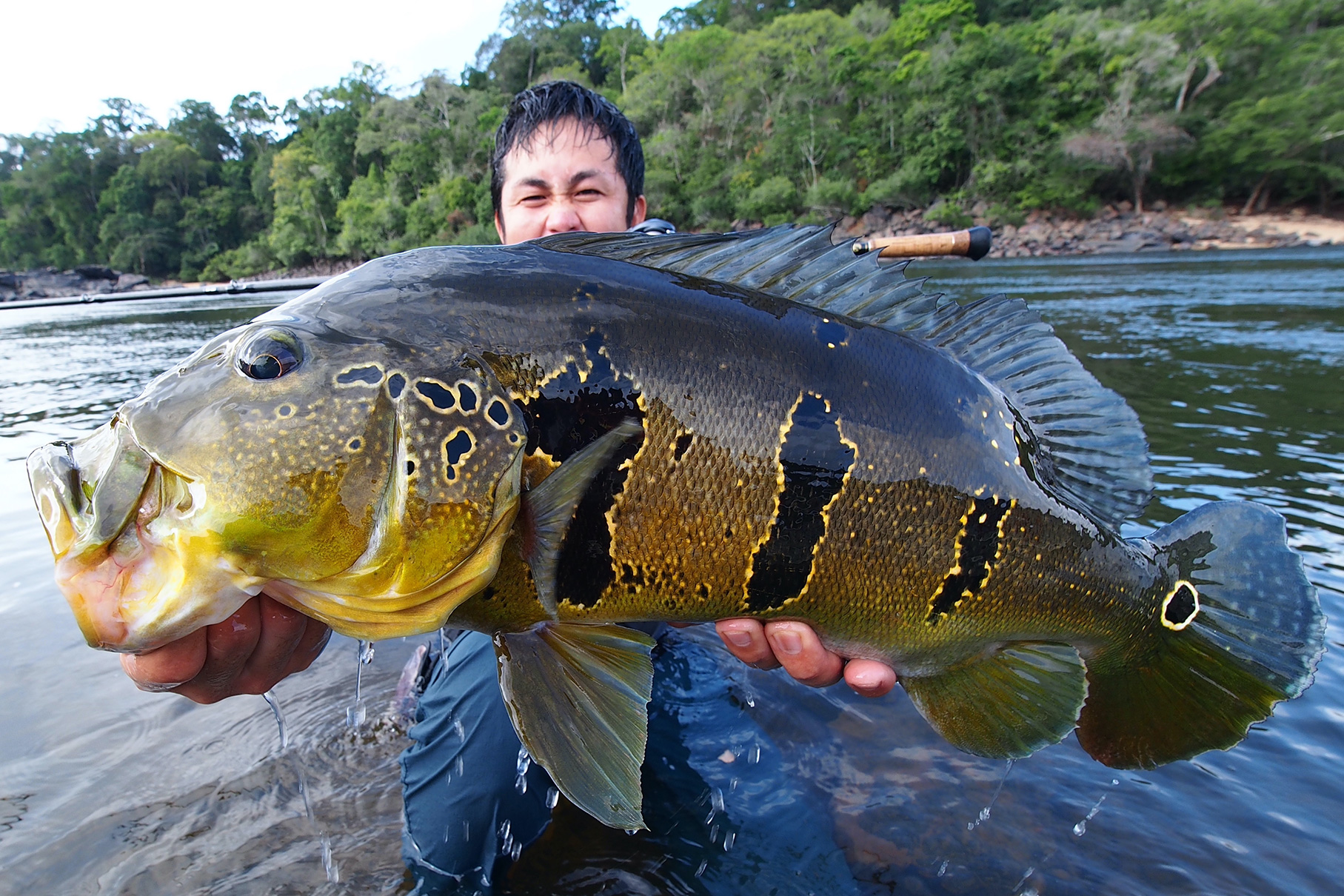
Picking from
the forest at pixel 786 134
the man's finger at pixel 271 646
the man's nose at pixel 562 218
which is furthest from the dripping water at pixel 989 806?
the forest at pixel 786 134

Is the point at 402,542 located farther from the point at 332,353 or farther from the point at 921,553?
the point at 921,553

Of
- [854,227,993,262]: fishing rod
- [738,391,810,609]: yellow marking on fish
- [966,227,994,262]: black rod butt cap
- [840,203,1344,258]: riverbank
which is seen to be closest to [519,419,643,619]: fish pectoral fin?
[738,391,810,609]: yellow marking on fish

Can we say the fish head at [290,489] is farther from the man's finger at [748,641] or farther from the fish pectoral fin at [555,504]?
the man's finger at [748,641]

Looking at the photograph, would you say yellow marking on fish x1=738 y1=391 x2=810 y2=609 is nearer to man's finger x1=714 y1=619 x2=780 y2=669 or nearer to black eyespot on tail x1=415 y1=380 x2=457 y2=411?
man's finger x1=714 y1=619 x2=780 y2=669

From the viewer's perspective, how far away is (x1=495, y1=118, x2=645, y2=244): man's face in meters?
3.74

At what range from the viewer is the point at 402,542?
4.50 feet

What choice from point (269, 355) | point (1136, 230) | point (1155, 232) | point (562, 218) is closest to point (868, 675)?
point (269, 355)

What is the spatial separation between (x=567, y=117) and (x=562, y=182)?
0.37m

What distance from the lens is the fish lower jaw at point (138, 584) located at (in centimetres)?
126

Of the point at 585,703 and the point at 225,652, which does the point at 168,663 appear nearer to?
the point at 225,652

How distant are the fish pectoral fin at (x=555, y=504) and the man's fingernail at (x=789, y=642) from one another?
0.77 meters

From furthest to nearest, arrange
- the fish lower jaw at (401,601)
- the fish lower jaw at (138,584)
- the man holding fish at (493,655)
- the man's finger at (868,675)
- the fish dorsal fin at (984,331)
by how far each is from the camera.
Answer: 1. the man's finger at (868,675)
2. the fish dorsal fin at (984,331)
3. the man holding fish at (493,655)
4. the fish lower jaw at (401,601)
5. the fish lower jaw at (138,584)

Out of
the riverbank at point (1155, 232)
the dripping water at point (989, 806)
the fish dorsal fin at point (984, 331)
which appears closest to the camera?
the fish dorsal fin at point (984, 331)

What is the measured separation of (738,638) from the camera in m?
2.09
